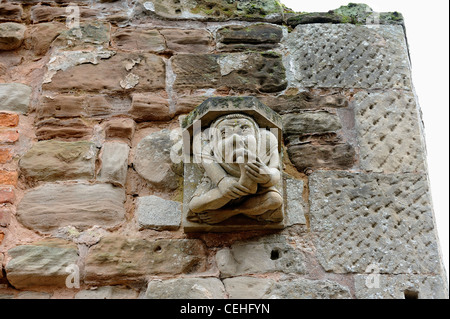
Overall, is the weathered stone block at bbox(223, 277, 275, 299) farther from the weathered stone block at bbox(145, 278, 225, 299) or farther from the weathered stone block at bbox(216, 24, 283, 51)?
the weathered stone block at bbox(216, 24, 283, 51)

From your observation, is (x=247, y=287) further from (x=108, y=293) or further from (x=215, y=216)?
(x=108, y=293)

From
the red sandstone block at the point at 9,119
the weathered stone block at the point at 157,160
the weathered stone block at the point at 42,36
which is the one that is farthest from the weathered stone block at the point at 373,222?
the weathered stone block at the point at 42,36

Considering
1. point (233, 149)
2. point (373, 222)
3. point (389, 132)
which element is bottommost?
point (373, 222)

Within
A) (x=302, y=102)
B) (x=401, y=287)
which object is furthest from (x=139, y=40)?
(x=401, y=287)

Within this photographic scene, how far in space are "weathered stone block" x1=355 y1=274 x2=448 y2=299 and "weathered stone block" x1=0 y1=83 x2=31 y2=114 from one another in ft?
5.75

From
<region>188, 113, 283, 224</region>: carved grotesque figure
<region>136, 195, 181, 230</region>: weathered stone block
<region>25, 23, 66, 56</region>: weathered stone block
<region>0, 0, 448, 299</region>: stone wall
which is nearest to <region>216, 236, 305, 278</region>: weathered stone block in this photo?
<region>0, 0, 448, 299</region>: stone wall

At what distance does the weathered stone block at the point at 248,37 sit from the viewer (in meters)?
3.63

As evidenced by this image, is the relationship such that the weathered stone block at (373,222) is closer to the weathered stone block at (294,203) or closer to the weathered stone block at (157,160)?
the weathered stone block at (294,203)

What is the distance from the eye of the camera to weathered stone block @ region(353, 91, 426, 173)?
3.18 meters

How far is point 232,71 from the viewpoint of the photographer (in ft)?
11.5

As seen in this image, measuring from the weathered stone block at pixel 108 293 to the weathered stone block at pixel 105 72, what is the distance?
103 cm

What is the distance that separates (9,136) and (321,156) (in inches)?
56.1
